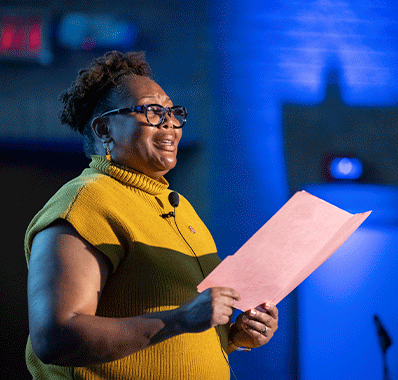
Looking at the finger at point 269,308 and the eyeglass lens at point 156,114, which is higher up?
the eyeglass lens at point 156,114

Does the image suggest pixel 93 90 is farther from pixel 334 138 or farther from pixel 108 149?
pixel 334 138

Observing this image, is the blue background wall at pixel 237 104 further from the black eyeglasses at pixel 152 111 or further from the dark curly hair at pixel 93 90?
the black eyeglasses at pixel 152 111

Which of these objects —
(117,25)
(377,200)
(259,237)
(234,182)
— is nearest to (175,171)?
(234,182)

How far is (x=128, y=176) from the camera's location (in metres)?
1.09

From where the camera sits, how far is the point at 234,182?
2.34 m

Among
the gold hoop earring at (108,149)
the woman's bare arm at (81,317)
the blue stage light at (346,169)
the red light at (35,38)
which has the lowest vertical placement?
the woman's bare arm at (81,317)

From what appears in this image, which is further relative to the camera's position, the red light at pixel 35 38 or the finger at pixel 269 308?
the red light at pixel 35 38

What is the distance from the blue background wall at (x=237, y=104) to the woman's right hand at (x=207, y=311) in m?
1.54

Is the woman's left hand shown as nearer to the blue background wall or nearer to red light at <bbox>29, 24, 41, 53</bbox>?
the blue background wall

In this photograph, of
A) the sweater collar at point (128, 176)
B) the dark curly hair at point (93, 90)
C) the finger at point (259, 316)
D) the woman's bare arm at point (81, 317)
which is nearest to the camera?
the woman's bare arm at point (81, 317)

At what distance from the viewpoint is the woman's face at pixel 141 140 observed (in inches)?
44.5

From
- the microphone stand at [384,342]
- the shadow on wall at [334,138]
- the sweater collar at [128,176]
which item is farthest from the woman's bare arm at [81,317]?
the microphone stand at [384,342]

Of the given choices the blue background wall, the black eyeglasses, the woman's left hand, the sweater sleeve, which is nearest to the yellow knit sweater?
the sweater sleeve

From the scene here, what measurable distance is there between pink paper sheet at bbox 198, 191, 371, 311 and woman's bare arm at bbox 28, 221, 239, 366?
59 millimetres
